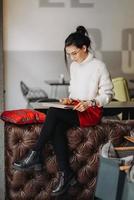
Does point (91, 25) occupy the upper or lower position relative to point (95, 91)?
upper

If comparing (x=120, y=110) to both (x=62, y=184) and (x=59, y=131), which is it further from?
(x=62, y=184)

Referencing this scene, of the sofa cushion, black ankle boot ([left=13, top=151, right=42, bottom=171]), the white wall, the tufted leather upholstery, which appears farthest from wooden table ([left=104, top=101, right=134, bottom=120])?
the white wall

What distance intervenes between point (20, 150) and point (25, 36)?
389cm

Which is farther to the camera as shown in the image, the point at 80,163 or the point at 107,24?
the point at 107,24

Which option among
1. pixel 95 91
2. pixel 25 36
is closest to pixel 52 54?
pixel 25 36

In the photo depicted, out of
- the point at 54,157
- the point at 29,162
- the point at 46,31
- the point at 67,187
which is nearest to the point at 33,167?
the point at 29,162

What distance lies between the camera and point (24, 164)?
320 cm

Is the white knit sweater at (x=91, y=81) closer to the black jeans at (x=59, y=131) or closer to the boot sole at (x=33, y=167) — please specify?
the black jeans at (x=59, y=131)

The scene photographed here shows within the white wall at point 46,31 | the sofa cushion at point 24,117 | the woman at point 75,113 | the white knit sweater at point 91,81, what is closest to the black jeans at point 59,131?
the woman at point 75,113

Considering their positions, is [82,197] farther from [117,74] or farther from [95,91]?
[117,74]

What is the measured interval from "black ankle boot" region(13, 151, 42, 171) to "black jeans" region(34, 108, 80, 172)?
0.05 m

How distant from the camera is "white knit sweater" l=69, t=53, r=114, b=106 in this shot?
3.40 meters

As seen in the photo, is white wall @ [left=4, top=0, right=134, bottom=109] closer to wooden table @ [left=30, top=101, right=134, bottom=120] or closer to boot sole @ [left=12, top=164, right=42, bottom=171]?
wooden table @ [left=30, top=101, right=134, bottom=120]

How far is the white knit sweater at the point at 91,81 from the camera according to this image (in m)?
3.40
